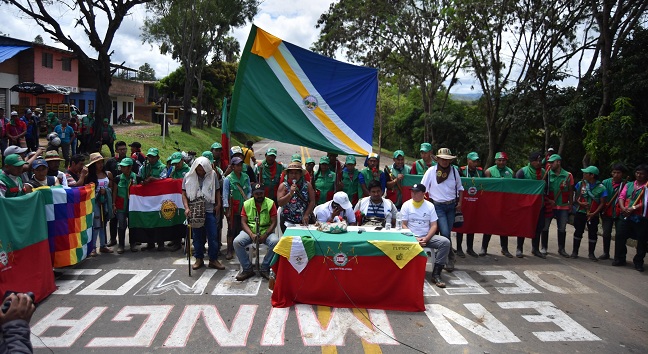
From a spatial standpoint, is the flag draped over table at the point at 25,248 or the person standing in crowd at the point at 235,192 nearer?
the flag draped over table at the point at 25,248

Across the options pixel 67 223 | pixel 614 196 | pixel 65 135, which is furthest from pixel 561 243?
pixel 65 135

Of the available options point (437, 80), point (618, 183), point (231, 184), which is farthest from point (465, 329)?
point (437, 80)

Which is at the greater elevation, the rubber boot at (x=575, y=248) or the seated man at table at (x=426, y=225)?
the seated man at table at (x=426, y=225)

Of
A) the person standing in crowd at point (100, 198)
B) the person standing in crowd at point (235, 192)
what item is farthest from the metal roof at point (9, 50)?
the person standing in crowd at point (235, 192)

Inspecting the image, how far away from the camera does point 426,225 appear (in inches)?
291

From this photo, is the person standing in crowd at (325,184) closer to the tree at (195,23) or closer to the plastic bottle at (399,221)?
the plastic bottle at (399,221)

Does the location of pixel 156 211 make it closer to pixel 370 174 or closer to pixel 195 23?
pixel 370 174

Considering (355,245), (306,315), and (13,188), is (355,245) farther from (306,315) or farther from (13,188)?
(13,188)

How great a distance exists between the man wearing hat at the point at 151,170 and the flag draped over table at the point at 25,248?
2.11 m

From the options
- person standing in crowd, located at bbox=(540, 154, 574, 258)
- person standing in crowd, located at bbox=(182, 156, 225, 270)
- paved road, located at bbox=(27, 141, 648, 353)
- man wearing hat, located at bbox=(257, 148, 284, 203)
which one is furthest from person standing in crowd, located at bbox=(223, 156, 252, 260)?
person standing in crowd, located at bbox=(540, 154, 574, 258)

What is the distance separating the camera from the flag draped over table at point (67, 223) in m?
7.15

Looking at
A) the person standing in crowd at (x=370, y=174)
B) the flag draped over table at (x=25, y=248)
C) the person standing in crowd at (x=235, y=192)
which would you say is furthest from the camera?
the person standing in crowd at (x=370, y=174)

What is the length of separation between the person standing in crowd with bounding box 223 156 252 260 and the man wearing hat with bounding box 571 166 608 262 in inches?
253

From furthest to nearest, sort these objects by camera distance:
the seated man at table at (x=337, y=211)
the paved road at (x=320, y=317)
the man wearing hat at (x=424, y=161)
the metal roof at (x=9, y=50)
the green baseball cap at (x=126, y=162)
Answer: the metal roof at (x=9, y=50)
the man wearing hat at (x=424, y=161)
the green baseball cap at (x=126, y=162)
the seated man at table at (x=337, y=211)
the paved road at (x=320, y=317)
